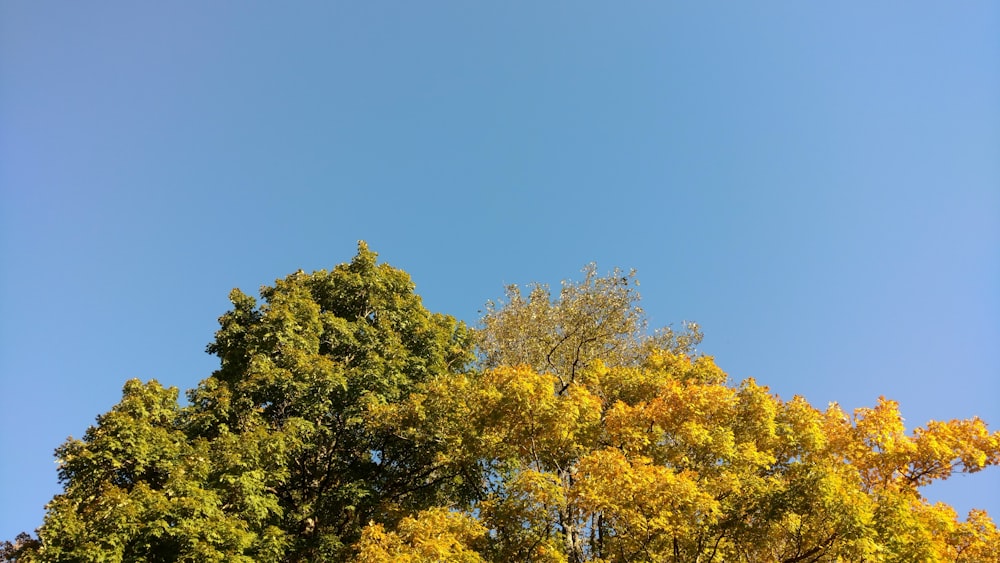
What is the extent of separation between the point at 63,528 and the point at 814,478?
48.0ft

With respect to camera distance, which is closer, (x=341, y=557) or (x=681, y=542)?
(x=681, y=542)

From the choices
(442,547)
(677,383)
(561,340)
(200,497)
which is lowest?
(442,547)

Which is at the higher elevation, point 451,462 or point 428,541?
point 451,462

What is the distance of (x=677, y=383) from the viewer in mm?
16078

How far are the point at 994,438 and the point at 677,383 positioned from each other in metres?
8.10

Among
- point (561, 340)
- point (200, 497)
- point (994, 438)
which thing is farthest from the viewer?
point (561, 340)

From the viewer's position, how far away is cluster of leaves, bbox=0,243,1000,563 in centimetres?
1265

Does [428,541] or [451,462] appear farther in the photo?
[451,462]

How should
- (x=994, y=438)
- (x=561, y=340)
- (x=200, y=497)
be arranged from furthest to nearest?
(x=561, y=340)
(x=994, y=438)
(x=200, y=497)

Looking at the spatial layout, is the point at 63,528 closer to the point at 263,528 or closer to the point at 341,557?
the point at 263,528

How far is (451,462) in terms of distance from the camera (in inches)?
648

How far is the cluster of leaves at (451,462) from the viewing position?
12.6 meters

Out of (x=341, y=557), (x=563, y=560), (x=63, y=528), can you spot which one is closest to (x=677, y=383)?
(x=563, y=560)

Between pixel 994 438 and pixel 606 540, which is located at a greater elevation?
pixel 994 438
